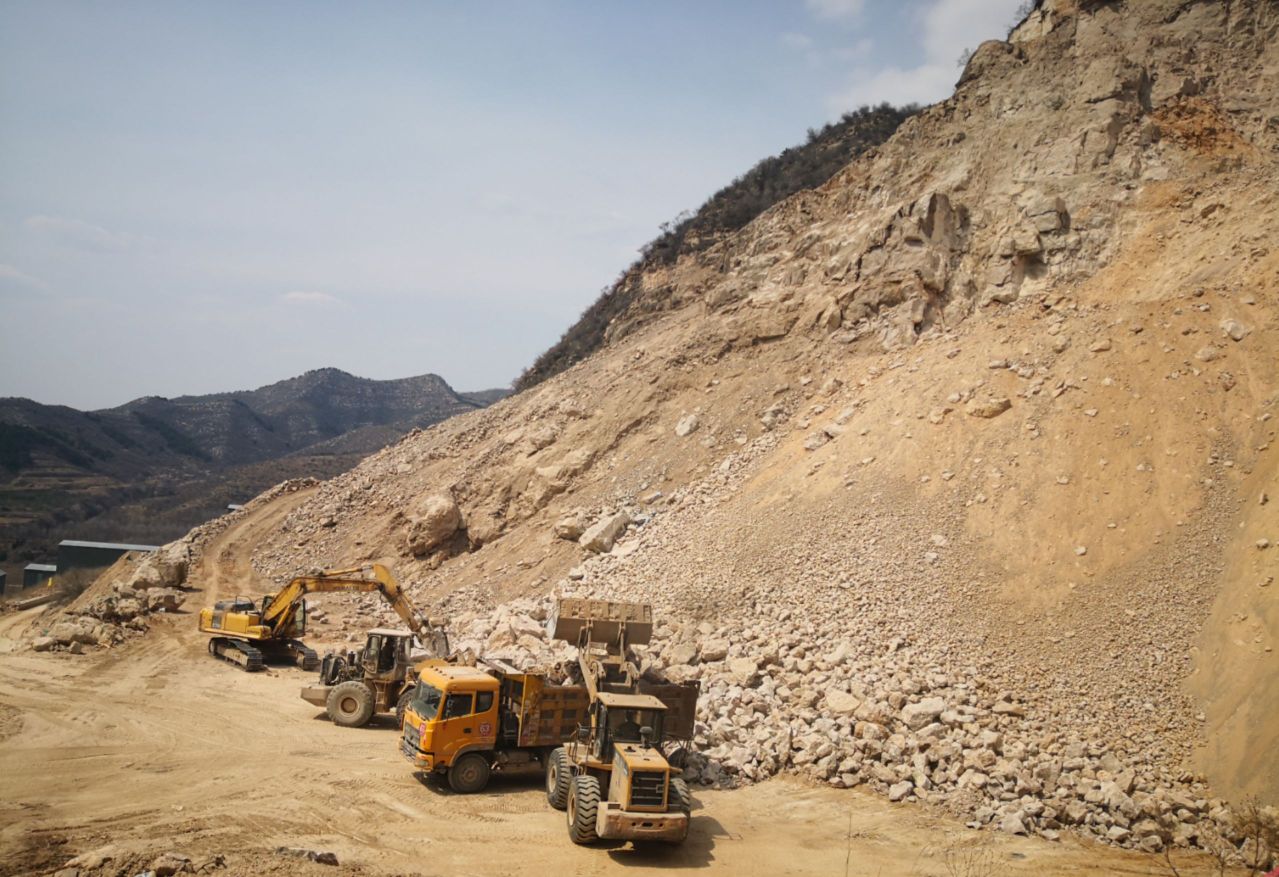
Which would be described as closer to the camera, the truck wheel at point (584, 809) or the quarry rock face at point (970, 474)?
the truck wheel at point (584, 809)

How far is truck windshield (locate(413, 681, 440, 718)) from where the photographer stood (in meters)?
10.8

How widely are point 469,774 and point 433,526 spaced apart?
15.1 m

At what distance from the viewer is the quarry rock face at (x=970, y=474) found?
37.9 ft

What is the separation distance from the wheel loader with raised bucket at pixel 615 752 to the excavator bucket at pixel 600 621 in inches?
0.6

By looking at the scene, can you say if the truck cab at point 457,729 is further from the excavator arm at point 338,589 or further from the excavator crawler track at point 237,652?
the excavator crawler track at point 237,652

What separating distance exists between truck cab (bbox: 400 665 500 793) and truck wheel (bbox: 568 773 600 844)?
6.67 feet

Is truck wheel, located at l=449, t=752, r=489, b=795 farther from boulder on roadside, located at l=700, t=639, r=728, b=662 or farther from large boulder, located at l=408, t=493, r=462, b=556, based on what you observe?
large boulder, located at l=408, t=493, r=462, b=556


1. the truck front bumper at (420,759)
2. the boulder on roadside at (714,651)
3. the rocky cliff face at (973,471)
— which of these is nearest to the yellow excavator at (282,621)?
the rocky cliff face at (973,471)

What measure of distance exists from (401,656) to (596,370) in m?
17.4

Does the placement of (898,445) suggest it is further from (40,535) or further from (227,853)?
(40,535)

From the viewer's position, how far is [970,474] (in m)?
17.1

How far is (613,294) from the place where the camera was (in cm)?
4262

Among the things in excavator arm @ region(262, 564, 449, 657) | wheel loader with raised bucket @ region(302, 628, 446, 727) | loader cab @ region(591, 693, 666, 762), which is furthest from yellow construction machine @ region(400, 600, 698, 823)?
excavator arm @ region(262, 564, 449, 657)

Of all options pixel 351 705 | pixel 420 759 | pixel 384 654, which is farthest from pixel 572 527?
pixel 420 759
